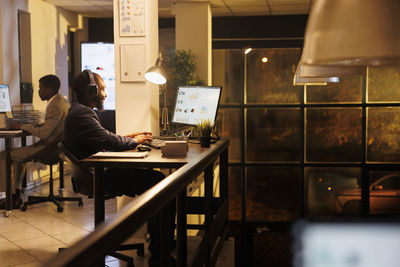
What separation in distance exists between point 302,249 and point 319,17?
327 millimetres

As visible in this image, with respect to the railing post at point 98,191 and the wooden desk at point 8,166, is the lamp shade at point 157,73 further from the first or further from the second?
the wooden desk at point 8,166

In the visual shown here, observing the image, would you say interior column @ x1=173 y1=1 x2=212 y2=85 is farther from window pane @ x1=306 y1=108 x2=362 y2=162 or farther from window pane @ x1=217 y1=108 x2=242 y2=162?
window pane @ x1=306 y1=108 x2=362 y2=162

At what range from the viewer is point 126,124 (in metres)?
4.44

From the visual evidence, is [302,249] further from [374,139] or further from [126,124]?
[374,139]

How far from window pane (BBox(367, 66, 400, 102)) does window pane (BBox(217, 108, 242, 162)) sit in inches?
69.4

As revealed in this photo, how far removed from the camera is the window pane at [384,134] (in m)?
6.41

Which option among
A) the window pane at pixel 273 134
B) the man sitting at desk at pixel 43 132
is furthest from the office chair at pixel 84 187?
the window pane at pixel 273 134

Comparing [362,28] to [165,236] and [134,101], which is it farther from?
[134,101]

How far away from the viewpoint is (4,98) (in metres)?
5.70

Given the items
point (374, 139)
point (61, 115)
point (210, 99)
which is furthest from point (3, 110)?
point (374, 139)

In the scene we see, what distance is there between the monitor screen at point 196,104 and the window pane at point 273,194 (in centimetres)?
259

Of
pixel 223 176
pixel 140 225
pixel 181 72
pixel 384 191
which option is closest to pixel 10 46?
pixel 181 72

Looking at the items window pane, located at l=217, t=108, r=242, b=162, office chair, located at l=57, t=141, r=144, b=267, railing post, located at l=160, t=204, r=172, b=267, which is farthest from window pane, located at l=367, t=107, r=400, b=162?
railing post, located at l=160, t=204, r=172, b=267

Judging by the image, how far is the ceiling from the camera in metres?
7.27
